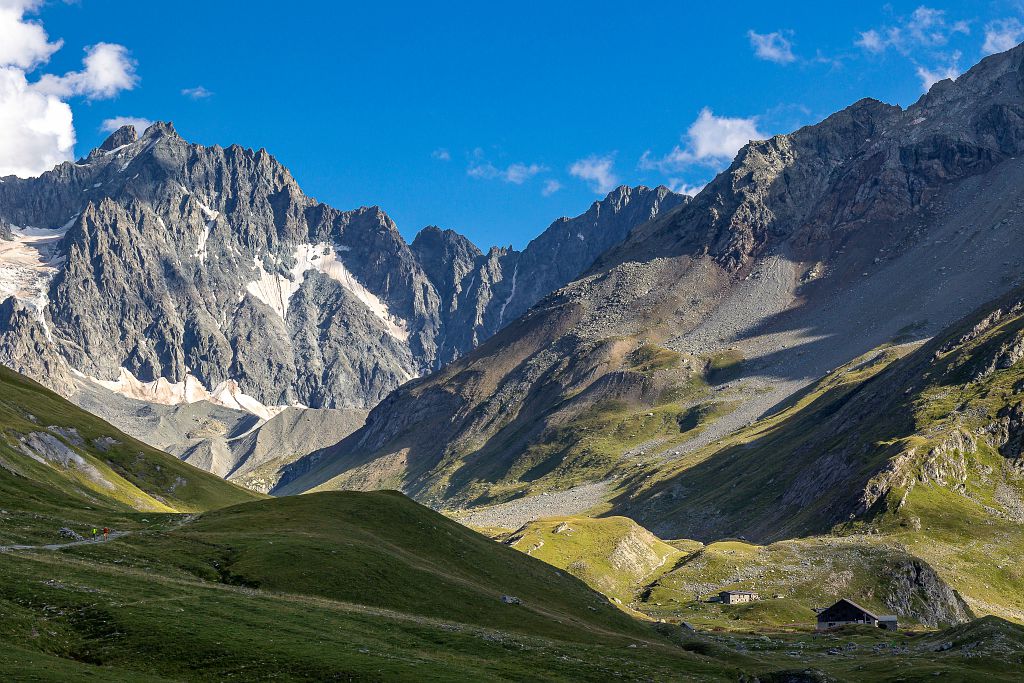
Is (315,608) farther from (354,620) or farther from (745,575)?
(745,575)

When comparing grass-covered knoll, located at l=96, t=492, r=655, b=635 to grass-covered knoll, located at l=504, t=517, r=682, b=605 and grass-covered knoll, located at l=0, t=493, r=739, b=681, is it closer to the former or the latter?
grass-covered knoll, located at l=0, t=493, r=739, b=681

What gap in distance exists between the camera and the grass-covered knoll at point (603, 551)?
17212 cm

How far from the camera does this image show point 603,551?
182250mm

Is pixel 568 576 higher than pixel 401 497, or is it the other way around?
pixel 401 497

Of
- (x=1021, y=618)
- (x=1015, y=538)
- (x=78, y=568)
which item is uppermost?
(x=78, y=568)

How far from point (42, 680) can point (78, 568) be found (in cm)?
2278

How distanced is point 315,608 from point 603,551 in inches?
4878

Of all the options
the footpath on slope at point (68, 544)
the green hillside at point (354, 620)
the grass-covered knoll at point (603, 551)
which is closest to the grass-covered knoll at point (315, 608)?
the green hillside at point (354, 620)

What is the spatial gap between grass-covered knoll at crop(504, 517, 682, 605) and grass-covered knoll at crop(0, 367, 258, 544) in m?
57.8

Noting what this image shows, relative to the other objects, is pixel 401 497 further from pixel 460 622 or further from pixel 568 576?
pixel 460 622

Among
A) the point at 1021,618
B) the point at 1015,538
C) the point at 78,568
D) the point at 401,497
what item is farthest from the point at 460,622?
the point at 1015,538

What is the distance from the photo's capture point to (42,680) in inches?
1503

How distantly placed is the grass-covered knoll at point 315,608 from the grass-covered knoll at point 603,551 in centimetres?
6158

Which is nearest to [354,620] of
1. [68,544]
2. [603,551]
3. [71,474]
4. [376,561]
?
[376,561]
